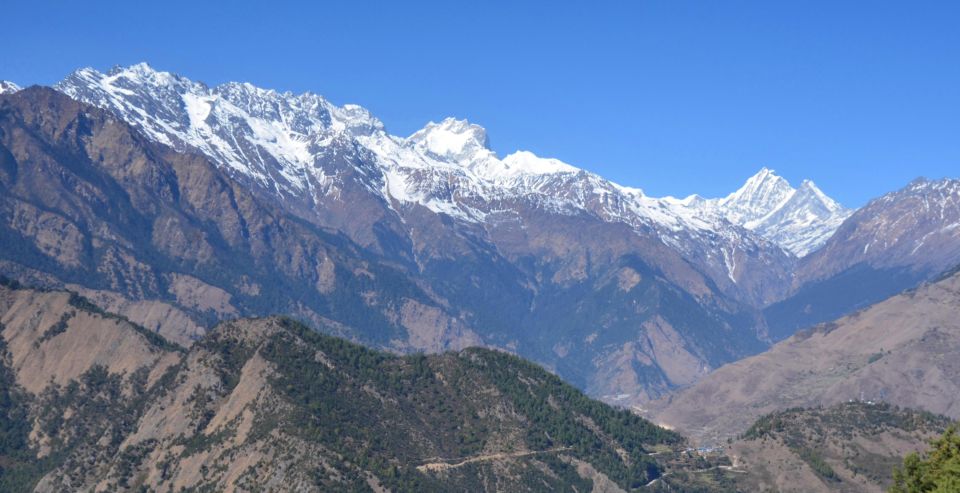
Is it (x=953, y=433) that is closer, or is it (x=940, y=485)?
(x=940, y=485)

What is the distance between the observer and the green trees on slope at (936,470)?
166000mm

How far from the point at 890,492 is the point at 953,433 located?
11.3m

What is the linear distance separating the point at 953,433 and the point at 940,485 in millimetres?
14271

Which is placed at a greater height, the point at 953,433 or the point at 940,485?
the point at 953,433

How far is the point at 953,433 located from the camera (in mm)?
176250

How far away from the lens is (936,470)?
174 m

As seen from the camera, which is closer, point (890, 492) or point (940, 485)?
point (940, 485)

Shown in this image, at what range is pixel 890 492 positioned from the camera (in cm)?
17950

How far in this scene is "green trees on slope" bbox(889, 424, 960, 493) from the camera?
166 meters

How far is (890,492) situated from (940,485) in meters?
16.0
